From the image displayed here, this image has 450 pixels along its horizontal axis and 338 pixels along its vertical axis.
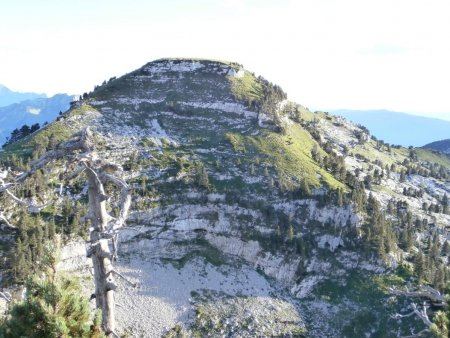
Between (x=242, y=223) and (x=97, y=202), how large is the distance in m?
95.2

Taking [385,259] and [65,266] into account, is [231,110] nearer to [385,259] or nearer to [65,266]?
A: [385,259]

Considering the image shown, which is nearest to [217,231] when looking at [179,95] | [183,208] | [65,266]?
[183,208]

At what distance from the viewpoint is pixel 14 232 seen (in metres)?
82.7

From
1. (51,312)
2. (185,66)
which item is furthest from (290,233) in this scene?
(185,66)

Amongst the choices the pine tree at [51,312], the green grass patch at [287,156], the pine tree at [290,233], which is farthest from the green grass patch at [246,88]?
the pine tree at [51,312]

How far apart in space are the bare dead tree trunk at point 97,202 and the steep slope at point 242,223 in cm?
4863

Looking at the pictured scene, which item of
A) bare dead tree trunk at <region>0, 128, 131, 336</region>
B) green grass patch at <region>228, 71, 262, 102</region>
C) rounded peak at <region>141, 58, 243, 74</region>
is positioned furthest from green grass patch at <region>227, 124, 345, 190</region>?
bare dead tree trunk at <region>0, 128, 131, 336</region>

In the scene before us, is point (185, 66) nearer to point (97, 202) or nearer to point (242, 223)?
point (242, 223)

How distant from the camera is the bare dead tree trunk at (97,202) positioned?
11.8 metres

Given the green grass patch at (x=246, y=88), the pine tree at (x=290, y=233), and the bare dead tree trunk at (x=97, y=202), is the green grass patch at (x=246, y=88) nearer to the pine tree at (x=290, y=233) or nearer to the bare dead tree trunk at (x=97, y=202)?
the pine tree at (x=290, y=233)

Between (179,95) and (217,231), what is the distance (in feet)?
227

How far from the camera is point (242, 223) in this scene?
10619cm

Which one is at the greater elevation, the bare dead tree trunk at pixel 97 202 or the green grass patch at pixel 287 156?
the bare dead tree trunk at pixel 97 202

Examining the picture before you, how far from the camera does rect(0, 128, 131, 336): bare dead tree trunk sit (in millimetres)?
11773
